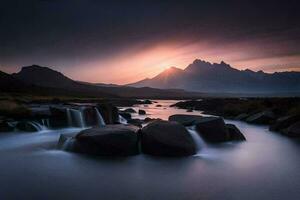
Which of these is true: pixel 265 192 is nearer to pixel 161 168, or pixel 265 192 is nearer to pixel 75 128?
pixel 161 168

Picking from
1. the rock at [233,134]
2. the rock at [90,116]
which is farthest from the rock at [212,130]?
the rock at [90,116]

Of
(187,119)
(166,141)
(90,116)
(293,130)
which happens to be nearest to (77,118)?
(90,116)

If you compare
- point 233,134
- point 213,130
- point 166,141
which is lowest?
point 233,134

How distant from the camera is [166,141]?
17438 mm

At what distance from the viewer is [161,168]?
49.7ft

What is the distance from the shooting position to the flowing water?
38.5 ft

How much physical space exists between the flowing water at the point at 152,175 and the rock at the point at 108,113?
12.2 meters

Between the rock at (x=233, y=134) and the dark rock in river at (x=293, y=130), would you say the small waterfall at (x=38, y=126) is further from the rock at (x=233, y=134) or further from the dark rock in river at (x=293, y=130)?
the dark rock in river at (x=293, y=130)

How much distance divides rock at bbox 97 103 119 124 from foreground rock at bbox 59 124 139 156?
14.9m

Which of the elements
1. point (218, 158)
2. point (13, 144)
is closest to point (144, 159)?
point (218, 158)

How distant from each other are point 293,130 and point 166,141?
14716mm

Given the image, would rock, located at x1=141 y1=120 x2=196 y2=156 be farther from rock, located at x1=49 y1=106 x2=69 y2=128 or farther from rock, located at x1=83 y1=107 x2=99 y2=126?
rock, located at x1=83 y1=107 x2=99 y2=126

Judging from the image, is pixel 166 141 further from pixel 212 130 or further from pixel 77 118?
pixel 77 118

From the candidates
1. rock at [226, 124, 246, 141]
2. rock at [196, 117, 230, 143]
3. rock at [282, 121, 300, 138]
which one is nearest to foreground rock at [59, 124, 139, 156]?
rock at [196, 117, 230, 143]
